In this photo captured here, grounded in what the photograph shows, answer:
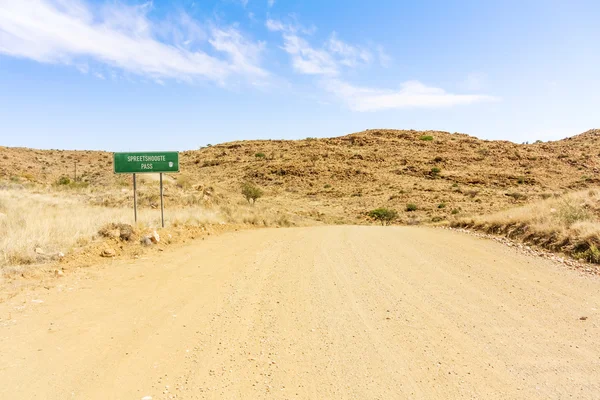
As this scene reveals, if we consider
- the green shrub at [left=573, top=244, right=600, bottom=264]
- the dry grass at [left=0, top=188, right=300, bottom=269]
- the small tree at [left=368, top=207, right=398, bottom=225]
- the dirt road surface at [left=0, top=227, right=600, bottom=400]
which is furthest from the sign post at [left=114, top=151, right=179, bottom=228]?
the small tree at [left=368, top=207, right=398, bottom=225]

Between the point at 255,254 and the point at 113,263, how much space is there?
342 cm

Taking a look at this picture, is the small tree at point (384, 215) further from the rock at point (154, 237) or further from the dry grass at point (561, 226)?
the rock at point (154, 237)

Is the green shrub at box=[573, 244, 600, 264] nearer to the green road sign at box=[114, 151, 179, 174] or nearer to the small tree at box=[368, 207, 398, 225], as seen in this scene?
the green road sign at box=[114, 151, 179, 174]

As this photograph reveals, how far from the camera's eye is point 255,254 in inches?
445

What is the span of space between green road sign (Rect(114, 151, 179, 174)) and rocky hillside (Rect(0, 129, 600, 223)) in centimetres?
1448

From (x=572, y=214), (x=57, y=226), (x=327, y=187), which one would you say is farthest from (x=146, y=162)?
(x=327, y=187)

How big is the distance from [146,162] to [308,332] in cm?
1005

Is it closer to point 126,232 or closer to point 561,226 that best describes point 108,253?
point 126,232

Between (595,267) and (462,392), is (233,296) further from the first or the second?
(595,267)

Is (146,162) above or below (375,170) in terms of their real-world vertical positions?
below

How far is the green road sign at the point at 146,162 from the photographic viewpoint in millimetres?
13766

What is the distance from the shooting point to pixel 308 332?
19.2ft

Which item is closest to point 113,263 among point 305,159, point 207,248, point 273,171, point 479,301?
point 207,248

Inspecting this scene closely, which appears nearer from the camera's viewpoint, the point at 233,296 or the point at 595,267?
the point at 233,296
